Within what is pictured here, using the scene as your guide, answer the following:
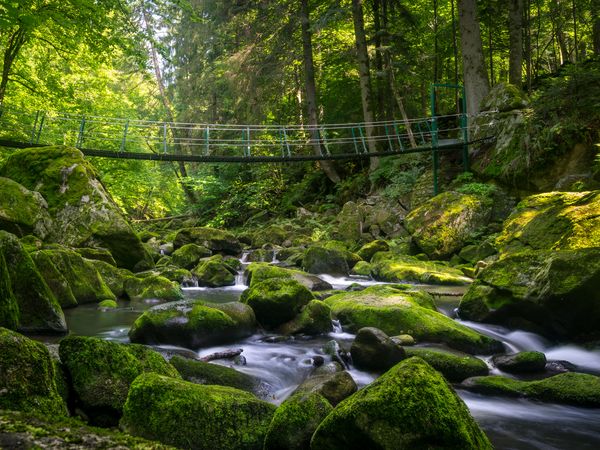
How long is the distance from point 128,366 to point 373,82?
18094 millimetres

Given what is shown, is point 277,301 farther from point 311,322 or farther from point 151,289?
point 151,289

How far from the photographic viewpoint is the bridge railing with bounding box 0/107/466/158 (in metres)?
13.8

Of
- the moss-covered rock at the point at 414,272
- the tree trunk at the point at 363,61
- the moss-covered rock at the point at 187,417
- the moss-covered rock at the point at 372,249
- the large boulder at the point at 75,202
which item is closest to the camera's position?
the moss-covered rock at the point at 187,417

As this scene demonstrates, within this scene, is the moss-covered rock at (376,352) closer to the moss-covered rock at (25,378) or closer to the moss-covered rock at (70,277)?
the moss-covered rock at (25,378)

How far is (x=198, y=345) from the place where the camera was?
18.6 ft

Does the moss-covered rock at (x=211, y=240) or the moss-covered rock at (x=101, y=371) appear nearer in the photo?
the moss-covered rock at (x=101, y=371)

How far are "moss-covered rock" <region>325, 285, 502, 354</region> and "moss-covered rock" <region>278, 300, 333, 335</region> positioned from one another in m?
0.29

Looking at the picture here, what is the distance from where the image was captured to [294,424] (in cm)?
305

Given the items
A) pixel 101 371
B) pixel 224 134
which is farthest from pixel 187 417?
pixel 224 134

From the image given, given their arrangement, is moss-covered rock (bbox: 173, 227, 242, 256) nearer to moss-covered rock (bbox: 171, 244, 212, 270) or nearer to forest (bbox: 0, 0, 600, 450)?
forest (bbox: 0, 0, 600, 450)

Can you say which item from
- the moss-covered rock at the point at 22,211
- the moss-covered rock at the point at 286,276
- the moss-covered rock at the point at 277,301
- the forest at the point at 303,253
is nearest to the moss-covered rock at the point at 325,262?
the forest at the point at 303,253

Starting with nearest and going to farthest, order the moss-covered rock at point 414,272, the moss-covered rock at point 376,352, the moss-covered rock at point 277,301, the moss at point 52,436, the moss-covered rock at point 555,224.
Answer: the moss at point 52,436 → the moss-covered rock at point 376,352 → the moss-covered rock at point 277,301 → the moss-covered rock at point 555,224 → the moss-covered rock at point 414,272

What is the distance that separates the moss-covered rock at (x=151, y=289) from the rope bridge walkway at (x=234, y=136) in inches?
164

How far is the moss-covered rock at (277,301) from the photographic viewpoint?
648cm
